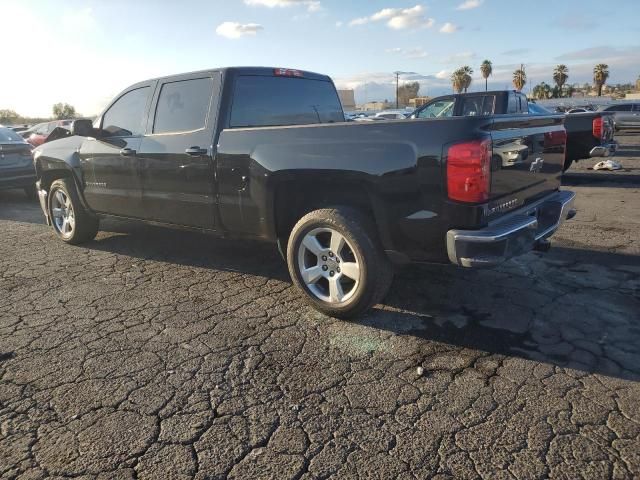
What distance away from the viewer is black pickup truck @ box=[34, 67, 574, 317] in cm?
320

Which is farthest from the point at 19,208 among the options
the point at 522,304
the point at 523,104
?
the point at 523,104

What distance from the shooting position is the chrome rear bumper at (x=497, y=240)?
3145 millimetres

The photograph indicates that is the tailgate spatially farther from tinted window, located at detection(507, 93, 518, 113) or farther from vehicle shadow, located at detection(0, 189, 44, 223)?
tinted window, located at detection(507, 93, 518, 113)

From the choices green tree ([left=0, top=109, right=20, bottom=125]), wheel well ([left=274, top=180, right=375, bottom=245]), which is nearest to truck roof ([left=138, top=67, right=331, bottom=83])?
wheel well ([left=274, top=180, right=375, bottom=245])

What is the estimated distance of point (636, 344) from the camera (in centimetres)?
334

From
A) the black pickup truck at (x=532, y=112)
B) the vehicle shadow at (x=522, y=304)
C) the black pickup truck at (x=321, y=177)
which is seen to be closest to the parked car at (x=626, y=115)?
the black pickup truck at (x=532, y=112)

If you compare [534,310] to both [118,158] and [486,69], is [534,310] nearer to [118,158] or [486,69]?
[118,158]

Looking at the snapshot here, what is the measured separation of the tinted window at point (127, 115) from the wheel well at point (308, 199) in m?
1.97

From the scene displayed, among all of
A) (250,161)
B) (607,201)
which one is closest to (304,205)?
(250,161)

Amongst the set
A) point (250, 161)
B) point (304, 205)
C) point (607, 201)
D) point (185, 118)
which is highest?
point (185, 118)

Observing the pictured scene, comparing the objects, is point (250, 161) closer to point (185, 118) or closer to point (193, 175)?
point (193, 175)

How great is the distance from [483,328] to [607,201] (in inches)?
234

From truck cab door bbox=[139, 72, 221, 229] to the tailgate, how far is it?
2.36m

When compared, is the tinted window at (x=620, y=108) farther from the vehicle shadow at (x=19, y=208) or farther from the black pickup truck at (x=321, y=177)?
the vehicle shadow at (x=19, y=208)
